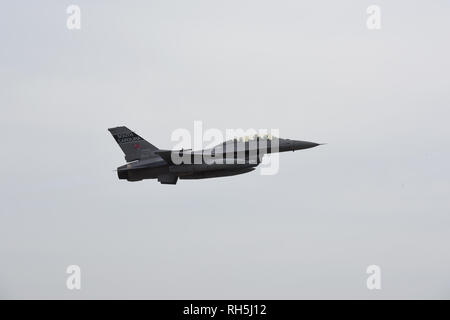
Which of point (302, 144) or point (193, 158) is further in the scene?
point (302, 144)

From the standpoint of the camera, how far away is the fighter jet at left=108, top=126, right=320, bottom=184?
238ft

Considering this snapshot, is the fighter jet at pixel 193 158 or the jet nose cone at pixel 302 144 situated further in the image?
the jet nose cone at pixel 302 144

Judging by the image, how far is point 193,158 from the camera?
72.7 m

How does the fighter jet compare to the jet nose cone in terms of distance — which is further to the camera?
the jet nose cone

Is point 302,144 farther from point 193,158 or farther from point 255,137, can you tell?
point 193,158

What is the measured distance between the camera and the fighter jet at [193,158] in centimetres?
7262

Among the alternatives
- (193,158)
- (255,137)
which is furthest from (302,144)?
(193,158)

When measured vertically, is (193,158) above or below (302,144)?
below
